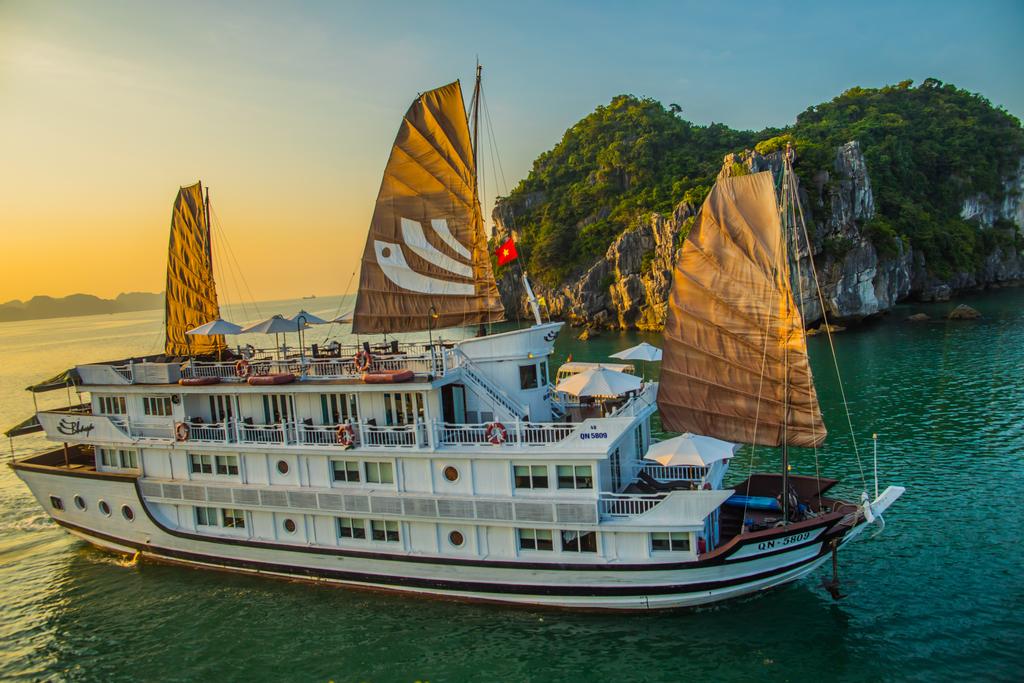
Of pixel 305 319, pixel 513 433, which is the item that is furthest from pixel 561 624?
pixel 305 319

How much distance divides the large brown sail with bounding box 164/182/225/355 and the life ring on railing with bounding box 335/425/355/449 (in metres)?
9.36

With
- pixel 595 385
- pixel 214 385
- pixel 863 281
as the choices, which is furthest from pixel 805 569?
pixel 863 281

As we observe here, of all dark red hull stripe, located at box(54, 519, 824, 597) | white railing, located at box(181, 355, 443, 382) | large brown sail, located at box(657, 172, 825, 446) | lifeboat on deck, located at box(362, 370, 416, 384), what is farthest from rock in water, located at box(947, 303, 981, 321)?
lifeboat on deck, located at box(362, 370, 416, 384)

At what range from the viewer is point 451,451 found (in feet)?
44.1

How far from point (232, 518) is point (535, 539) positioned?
8439 millimetres

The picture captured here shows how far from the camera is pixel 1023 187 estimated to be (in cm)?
9469

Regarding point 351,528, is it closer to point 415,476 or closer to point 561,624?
point 415,476

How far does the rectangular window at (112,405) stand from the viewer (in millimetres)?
17672

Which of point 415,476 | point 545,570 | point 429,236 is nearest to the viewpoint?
point 545,570

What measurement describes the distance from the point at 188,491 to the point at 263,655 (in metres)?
5.17

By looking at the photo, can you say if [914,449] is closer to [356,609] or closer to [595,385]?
[595,385]

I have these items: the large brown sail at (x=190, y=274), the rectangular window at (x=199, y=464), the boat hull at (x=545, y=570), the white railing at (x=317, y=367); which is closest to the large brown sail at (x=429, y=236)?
the white railing at (x=317, y=367)

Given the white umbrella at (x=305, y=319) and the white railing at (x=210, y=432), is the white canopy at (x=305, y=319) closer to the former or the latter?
the white umbrella at (x=305, y=319)

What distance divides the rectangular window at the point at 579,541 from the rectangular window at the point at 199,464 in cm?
966
